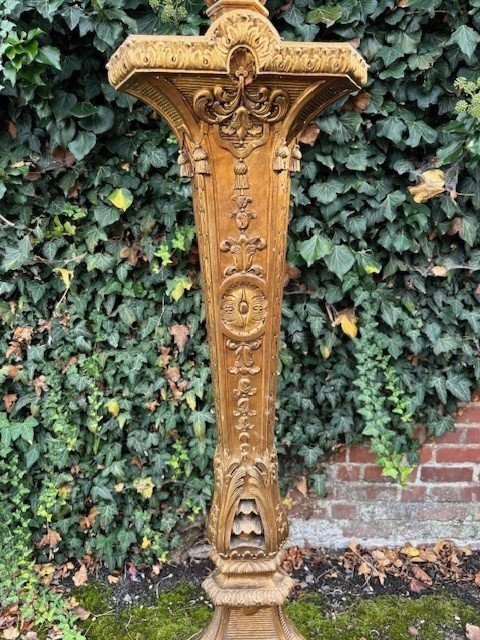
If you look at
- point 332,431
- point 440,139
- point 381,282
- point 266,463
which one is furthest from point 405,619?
point 440,139

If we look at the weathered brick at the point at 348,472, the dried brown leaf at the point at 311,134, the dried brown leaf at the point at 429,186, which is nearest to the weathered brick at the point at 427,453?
the weathered brick at the point at 348,472

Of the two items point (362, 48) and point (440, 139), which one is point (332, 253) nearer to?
point (440, 139)

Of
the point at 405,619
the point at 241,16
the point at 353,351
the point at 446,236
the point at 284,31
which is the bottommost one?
the point at 405,619

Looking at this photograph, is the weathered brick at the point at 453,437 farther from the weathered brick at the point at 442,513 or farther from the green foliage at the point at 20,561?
the green foliage at the point at 20,561

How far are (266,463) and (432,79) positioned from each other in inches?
56.8

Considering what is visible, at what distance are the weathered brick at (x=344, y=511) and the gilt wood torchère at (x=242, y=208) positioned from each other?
760 millimetres

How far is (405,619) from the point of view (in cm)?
211

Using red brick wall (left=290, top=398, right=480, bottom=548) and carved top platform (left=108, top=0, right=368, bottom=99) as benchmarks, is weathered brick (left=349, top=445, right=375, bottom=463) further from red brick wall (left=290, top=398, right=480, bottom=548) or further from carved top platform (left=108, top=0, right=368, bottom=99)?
carved top platform (left=108, top=0, right=368, bottom=99)

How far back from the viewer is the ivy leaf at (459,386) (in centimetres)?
220

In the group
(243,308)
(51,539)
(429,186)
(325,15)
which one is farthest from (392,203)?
(51,539)

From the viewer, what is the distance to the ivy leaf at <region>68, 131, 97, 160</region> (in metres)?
1.91

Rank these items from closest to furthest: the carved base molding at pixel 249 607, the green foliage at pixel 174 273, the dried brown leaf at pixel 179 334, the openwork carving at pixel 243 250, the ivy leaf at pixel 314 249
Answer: the openwork carving at pixel 243 250 → the carved base molding at pixel 249 607 → the green foliage at pixel 174 273 → the ivy leaf at pixel 314 249 → the dried brown leaf at pixel 179 334

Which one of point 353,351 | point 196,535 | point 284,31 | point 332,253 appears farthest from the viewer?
point 196,535

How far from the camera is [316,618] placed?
83.7 inches
